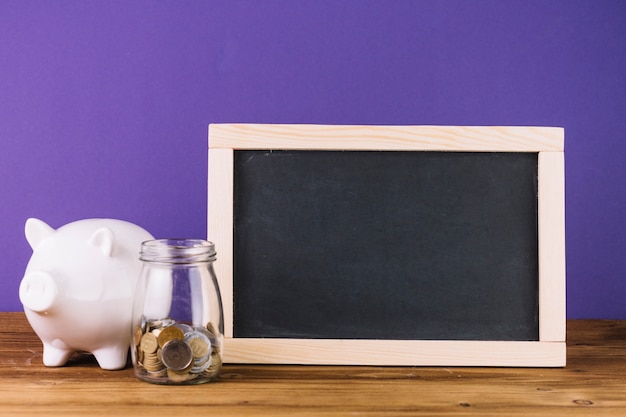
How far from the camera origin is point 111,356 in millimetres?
1003

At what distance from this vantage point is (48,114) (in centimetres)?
134

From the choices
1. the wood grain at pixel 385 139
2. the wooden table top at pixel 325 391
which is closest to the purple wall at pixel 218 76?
the wood grain at pixel 385 139

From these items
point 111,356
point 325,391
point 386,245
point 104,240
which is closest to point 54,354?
point 111,356

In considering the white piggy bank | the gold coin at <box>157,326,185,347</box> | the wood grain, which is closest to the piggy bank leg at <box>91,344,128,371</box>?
the white piggy bank

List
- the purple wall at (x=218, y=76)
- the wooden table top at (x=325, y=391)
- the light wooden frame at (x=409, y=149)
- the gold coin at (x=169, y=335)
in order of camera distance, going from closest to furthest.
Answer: the wooden table top at (x=325, y=391), the gold coin at (x=169, y=335), the light wooden frame at (x=409, y=149), the purple wall at (x=218, y=76)

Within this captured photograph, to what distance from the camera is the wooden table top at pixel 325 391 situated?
2.72ft

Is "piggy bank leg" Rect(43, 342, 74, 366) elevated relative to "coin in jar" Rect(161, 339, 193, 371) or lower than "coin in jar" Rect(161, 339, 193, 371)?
lower

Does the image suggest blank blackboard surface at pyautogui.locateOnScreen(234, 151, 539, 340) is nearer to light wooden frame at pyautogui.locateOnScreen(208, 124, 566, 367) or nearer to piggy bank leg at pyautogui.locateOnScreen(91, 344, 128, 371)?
light wooden frame at pyautogui.locateOnScreen(208, 124, 566, 367)

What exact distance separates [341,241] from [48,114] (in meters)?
0.68

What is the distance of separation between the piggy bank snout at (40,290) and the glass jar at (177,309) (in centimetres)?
11

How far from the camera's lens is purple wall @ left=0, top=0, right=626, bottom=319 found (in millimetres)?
1335

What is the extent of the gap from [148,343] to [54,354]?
0.18 meters

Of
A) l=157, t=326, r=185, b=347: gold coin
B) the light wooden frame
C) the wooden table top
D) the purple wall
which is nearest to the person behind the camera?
the wooden table top

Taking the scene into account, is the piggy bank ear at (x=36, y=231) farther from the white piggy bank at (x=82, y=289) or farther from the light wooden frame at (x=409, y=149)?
the light wooden frame at (x=409, y=149)
